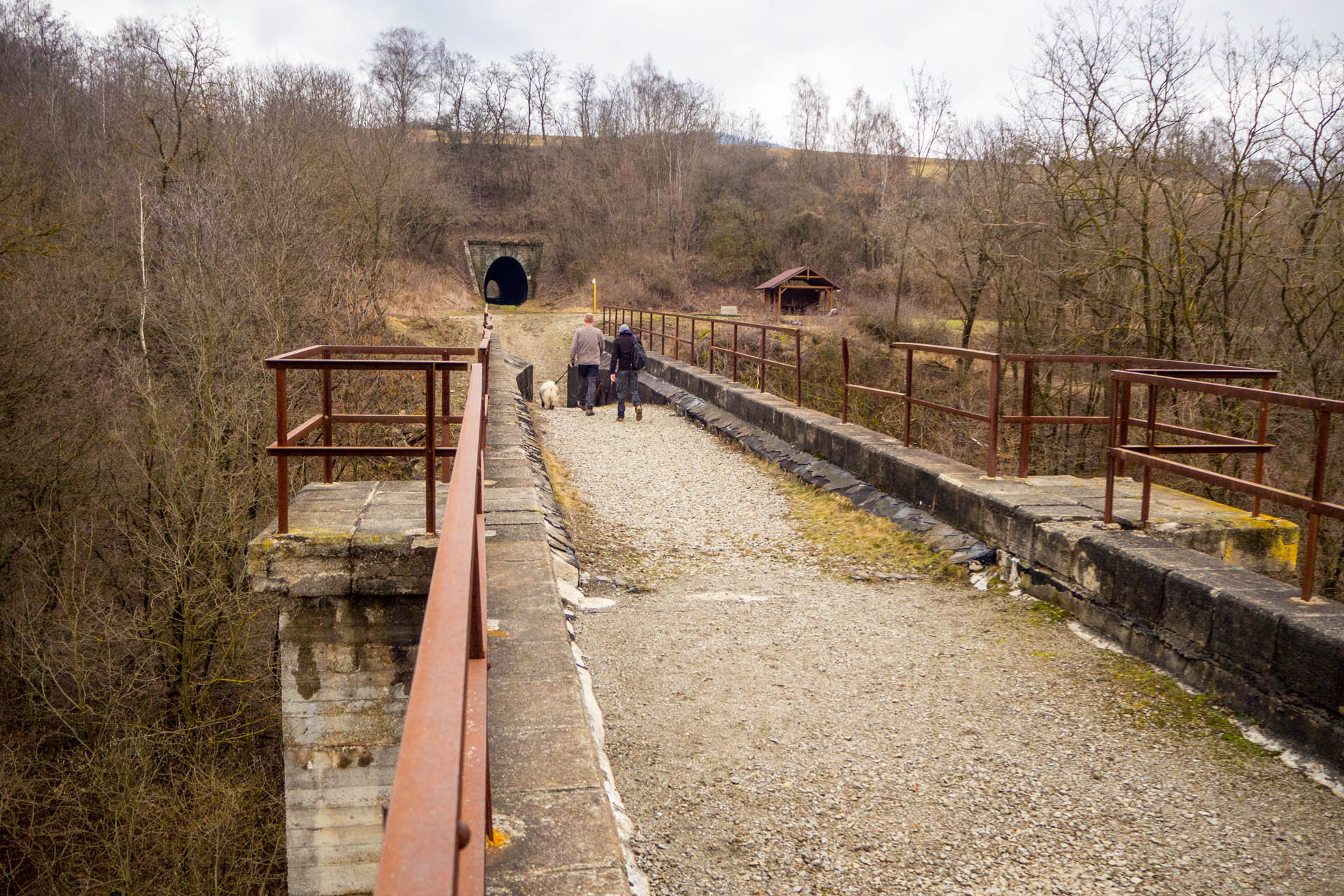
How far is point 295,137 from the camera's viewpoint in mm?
24375

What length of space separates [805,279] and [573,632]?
3714 cm

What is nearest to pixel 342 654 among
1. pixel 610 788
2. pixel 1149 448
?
pixel 610 788

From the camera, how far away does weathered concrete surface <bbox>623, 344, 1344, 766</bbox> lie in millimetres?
3877

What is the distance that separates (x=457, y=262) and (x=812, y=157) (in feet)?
74.3

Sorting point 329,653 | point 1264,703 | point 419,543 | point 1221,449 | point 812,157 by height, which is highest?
point 812,157

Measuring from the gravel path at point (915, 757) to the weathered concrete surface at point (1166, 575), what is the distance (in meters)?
0.19

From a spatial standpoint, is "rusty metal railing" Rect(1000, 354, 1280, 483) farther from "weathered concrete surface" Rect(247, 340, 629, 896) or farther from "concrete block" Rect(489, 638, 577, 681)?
"concrete block" Rect(489, 638, 577, 681)

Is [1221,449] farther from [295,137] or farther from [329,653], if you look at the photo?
[295,137]

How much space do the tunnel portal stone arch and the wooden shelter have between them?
13953 millimetres

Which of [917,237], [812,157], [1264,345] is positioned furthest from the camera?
[812,157]

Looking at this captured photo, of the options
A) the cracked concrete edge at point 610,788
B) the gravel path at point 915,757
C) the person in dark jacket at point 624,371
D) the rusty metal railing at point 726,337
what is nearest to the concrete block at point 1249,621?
the gravel path at point 915,757

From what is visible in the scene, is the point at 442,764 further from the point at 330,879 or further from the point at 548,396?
the point at 548,396

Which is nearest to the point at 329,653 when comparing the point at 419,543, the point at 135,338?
the point at 419,543

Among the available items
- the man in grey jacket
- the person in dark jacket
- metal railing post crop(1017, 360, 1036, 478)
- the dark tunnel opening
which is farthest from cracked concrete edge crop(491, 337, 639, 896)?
the dark tunnel opening
